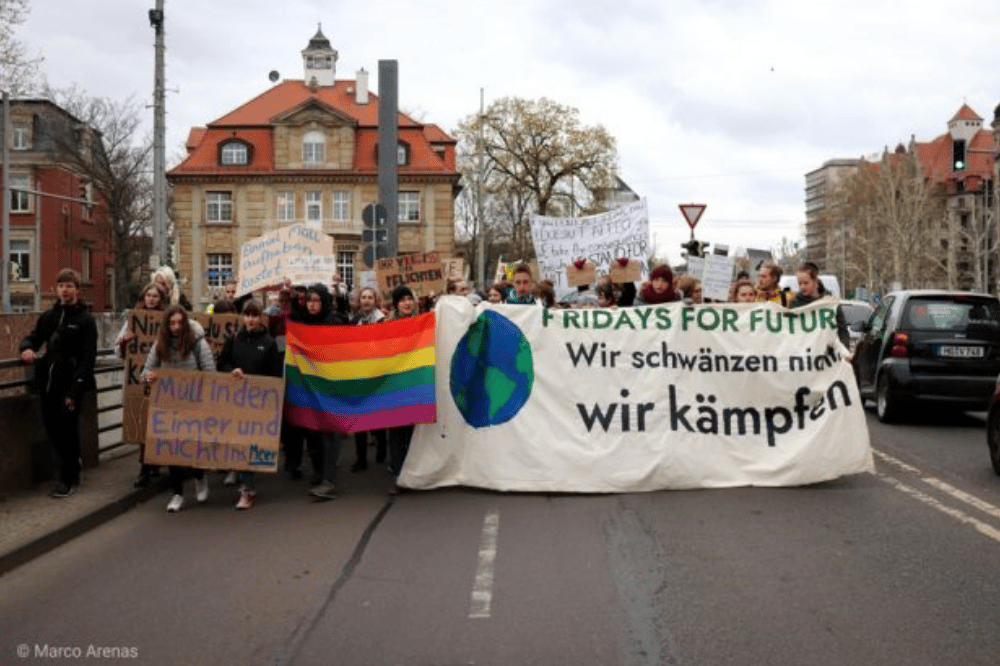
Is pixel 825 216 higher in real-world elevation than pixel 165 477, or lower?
higher

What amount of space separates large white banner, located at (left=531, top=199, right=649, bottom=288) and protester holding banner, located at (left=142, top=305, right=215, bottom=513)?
22.6 ft

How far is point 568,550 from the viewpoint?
6.62m

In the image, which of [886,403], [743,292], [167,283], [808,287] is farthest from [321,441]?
[886,403]

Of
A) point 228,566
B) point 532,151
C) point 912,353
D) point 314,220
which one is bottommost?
point 228,566

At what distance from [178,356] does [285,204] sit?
5912cm

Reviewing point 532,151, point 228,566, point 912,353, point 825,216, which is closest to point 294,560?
point 228,566

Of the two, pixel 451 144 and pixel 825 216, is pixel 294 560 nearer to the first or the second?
pixel 451 144

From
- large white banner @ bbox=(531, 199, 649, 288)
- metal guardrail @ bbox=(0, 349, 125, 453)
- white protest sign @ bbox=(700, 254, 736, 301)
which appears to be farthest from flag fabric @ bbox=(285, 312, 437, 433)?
white protest sign @ bbox=(700, 254, 736, 301)

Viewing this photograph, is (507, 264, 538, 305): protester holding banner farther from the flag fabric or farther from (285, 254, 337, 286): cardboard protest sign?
(285, 254, 337, 286): cardboard protest sign

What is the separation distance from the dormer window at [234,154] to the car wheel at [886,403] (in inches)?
2252

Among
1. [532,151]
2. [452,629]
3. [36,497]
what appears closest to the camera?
[452,629]

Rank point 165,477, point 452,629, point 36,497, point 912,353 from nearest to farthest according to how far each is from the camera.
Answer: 1. point 452,629
2. point 36,497
3. point 165,477
4. point 912,353

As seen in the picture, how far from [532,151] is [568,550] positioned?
59805mm

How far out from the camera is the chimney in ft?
227
